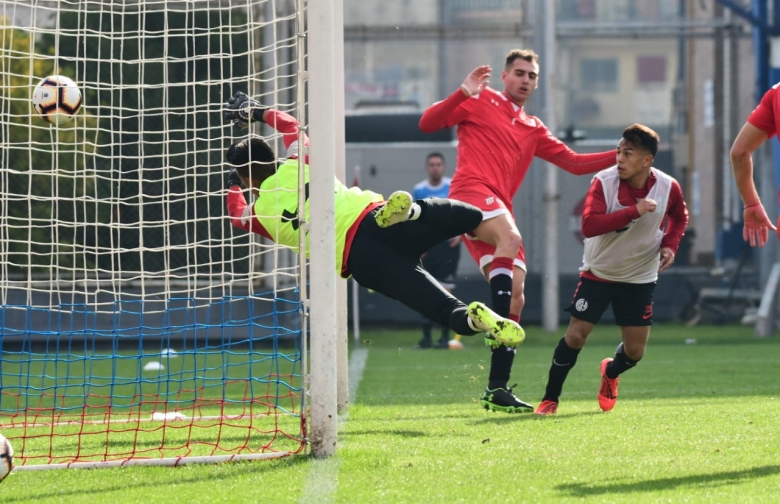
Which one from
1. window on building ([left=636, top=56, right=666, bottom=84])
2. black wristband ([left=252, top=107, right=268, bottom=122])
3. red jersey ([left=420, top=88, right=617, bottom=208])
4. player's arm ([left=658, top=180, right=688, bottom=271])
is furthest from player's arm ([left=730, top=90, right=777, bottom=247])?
window on building ([left=636, top=56, right=666, bottom=84])

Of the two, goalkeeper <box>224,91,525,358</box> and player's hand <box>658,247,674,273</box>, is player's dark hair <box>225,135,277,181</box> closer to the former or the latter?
goalkeeper <box>224,91,525,358</box>

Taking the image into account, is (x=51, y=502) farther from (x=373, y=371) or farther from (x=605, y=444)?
(x=373, y=371)

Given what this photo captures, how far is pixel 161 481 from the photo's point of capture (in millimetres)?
4492

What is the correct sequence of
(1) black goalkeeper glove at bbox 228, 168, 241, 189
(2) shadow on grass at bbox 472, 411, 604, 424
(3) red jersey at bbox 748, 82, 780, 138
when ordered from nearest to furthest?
(3) red jersey at bbox 748, 82, 780, 138 < (1) black goalkeeper glove at bbox 228, 168, 241, 189 < (2) shadow on grass at bbox 472, 411, 604, 424

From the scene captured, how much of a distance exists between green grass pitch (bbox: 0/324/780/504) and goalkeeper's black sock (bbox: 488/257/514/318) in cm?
63

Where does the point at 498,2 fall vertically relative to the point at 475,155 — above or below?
above

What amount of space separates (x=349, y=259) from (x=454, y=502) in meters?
1.81

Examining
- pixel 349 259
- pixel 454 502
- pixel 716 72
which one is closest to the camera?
pixel 454 502

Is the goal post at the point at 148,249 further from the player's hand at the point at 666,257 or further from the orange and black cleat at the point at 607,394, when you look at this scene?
the player's hand at the point at 666,257

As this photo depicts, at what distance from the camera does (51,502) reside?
13.6ft

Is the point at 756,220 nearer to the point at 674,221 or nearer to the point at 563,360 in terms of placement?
the point at 674,221

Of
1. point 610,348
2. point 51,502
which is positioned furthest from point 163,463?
point 610,348

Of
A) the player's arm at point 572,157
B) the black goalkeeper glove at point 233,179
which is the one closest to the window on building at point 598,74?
the player's arm at point 572,157

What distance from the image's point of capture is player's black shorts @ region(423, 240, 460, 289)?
12.7 meters
